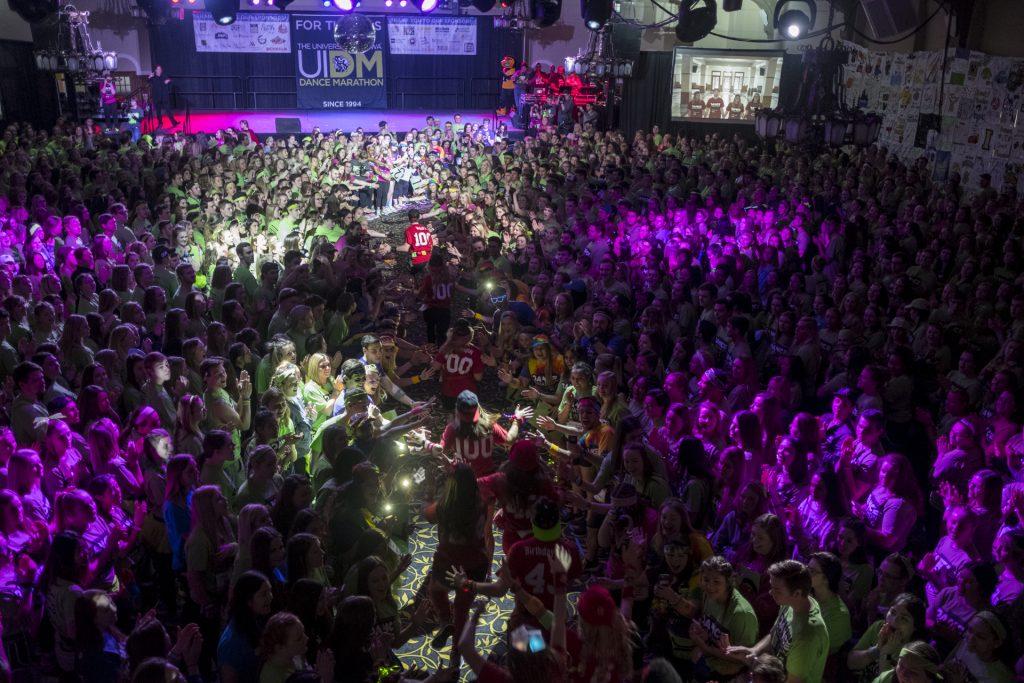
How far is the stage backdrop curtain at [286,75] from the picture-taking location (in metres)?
25.6

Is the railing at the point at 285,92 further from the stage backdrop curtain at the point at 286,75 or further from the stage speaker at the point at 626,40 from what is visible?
the stage speaker at the point at 626,40

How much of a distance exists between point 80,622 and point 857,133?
9.18m

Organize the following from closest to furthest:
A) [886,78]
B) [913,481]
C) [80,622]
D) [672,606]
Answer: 1. [80,622]
2. [672,606]
3. [913,481]
4. [886,78]

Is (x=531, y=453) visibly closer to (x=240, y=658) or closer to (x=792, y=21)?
(x=240, y=658)

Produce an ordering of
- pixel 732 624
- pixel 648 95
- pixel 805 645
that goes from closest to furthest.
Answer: pixel 805 645, pixel 732 624, pixel 648 95

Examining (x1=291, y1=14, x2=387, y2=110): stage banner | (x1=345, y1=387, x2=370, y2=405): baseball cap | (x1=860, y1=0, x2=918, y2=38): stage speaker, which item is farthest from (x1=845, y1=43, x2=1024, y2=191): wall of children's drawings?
(x1=291, y1=14, x2=387, y2=110): stage banner

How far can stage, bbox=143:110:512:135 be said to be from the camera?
25.2m

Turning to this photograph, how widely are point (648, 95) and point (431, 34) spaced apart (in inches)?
382

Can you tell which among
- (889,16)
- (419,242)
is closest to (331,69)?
(889,16)

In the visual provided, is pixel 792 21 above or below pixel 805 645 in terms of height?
above

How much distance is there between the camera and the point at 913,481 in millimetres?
4352

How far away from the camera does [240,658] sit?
309cm

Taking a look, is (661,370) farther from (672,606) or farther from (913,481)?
(672,606)

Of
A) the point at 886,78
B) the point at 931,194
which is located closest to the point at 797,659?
the point at 931,194
